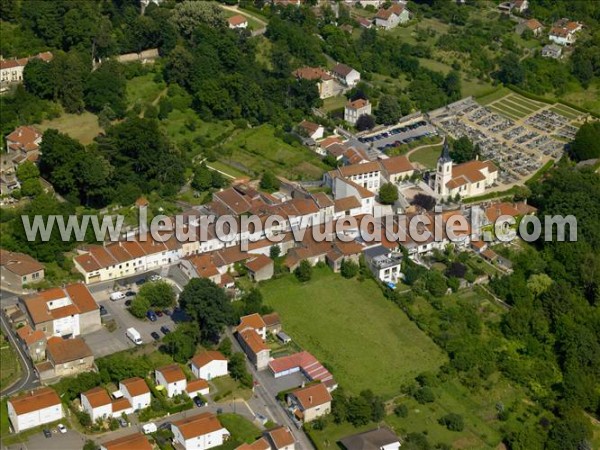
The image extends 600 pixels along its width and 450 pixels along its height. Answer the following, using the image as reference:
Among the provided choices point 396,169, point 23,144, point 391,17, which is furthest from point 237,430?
point 391,17

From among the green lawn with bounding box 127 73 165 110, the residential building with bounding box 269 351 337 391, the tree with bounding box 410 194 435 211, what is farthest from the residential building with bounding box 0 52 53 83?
the residential building with bounding box 269 351 337 391

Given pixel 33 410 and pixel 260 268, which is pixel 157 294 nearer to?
A: pixel 260 268

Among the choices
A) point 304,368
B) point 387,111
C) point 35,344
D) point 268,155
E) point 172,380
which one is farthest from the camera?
point 387,111

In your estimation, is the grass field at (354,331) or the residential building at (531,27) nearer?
Answer: the grass field at (354,331)

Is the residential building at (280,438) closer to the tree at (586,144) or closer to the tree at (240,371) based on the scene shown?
the tree at (240,371)

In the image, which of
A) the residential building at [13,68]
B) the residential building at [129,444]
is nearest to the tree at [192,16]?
the residential building at [13,68]

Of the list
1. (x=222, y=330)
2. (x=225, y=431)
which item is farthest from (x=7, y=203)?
(x=225, y=431)

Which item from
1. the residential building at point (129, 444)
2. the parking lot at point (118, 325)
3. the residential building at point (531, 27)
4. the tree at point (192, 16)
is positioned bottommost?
the parking lot at point (118, 325)
